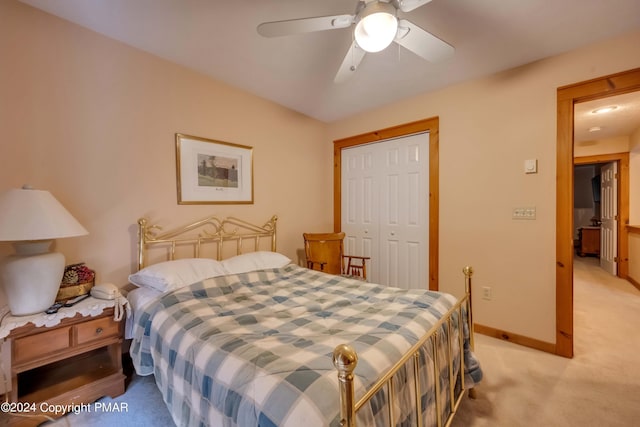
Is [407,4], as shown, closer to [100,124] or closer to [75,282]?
[100,124]

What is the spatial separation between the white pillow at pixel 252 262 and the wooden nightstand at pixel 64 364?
84 cm

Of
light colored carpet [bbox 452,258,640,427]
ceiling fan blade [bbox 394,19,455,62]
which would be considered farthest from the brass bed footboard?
ceiling fan blade [bbox 394,19,455,62]

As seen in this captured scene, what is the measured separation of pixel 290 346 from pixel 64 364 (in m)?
1.91

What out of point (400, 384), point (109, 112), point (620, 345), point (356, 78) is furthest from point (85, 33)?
point (620, 345)

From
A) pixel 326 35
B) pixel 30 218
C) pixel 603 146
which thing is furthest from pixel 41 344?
pixel 603 146

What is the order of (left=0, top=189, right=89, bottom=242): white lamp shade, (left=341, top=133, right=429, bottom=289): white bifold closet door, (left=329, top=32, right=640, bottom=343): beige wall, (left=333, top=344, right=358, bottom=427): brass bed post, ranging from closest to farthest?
(left=333, top=344, right=358, bottom=427): brass bed post
(left=0, top=189, right=89, bottom=242): white lamp shade
(left=329, top=32, right=640, bottom=343): beige wall
(left=341, top=133, right=429, bottom=289): white bifold closet door

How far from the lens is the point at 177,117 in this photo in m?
2.51

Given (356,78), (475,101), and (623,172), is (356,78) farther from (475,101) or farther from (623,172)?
(623,172)

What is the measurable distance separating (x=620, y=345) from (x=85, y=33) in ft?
17.1

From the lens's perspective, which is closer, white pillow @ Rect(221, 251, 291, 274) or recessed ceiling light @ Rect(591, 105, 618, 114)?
white pillow @ Rect(221, 251, 291, 274)

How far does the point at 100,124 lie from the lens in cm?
209

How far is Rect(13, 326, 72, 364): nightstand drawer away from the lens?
4.80ft

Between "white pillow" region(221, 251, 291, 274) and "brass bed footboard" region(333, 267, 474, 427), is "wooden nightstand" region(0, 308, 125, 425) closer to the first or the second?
"white pillow" region(221, 251, 291, 274)

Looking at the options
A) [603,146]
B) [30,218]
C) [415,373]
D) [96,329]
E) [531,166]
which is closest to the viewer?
[415,373]
